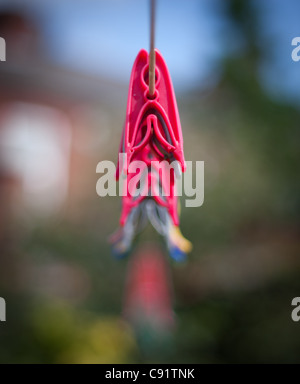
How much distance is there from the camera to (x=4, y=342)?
2.07 m

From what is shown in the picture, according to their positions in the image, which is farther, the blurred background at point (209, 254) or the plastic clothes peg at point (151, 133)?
the blurred background at point (209, 254)

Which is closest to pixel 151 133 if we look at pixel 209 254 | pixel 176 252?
pixel 176 252

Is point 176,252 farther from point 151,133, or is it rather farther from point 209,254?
point 209,254

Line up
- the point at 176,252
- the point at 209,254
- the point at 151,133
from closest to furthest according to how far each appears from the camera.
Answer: the point at 151,133, the point at 176,252, the point at 209,254

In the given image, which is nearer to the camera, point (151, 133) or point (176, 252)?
point (151, 133)

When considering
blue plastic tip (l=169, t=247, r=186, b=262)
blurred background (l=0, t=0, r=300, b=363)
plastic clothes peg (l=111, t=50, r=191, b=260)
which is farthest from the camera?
blurred background (l=0, t=0, r=300, b=363)

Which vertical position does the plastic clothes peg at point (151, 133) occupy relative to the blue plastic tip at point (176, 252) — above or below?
above

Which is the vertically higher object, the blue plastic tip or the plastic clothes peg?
Answer: the plastic clothes peg

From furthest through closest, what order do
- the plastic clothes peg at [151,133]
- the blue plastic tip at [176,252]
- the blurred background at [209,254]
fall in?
the blurred background at [209,254] < the blue plastic tip at [176,252] < the plastic clothes peg at [151,133]

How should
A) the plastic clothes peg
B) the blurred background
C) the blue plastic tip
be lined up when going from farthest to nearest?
the blurred background, the blue plastic tip, the plastic clothes peg

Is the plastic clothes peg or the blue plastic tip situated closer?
the plastic clothes peg

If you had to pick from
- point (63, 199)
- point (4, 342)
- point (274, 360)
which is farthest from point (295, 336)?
point (63, 199)

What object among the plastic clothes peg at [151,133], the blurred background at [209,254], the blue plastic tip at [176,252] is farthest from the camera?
the blurred background at [209,254]

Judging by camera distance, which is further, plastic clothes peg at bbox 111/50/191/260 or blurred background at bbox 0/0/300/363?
blurred background at bbox 0/0/300/363
